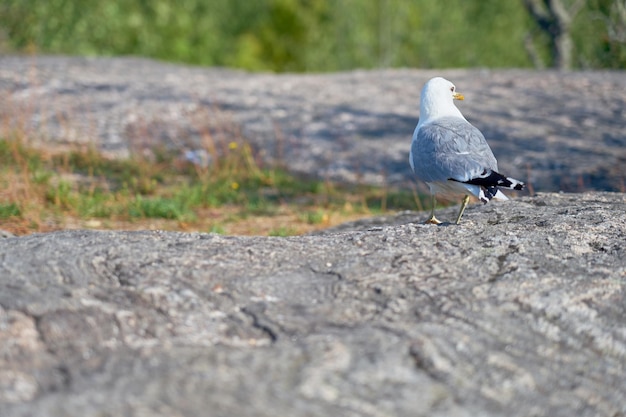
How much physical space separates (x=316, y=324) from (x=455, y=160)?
61.5 inches

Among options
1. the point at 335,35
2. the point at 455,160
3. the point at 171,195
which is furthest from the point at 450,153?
the point at 335,35

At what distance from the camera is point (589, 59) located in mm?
17344

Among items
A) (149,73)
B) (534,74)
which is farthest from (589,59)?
(149,73)

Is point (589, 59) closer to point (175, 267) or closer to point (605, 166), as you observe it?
point (605, 166)

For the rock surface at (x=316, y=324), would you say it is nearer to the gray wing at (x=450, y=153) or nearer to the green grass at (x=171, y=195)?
the gray wing at (x=450, y=153)

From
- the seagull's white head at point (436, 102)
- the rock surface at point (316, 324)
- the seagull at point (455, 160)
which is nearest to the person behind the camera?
the rock surface at point (316, 324)

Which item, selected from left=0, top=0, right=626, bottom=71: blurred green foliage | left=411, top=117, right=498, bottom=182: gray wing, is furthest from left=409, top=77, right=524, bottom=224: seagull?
left=0, top=0, right=626, bottom=71: blurred green foliage

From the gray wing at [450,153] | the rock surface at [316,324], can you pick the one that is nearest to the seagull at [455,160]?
the gray wing at [450,153]

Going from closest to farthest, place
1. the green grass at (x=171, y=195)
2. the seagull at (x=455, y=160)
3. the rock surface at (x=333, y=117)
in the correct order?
the seagull at (x=455, y=160), the green grass at (x=171, y=195), the rock surface at (x=333, y=117)

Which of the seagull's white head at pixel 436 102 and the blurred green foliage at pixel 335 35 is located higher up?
the seagull's white head at pixel 436 102

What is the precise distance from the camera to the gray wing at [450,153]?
13.3 feet

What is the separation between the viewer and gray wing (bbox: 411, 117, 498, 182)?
407 centimetres

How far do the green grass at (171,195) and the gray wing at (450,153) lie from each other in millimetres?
1646

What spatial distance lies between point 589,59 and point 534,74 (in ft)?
21.7
